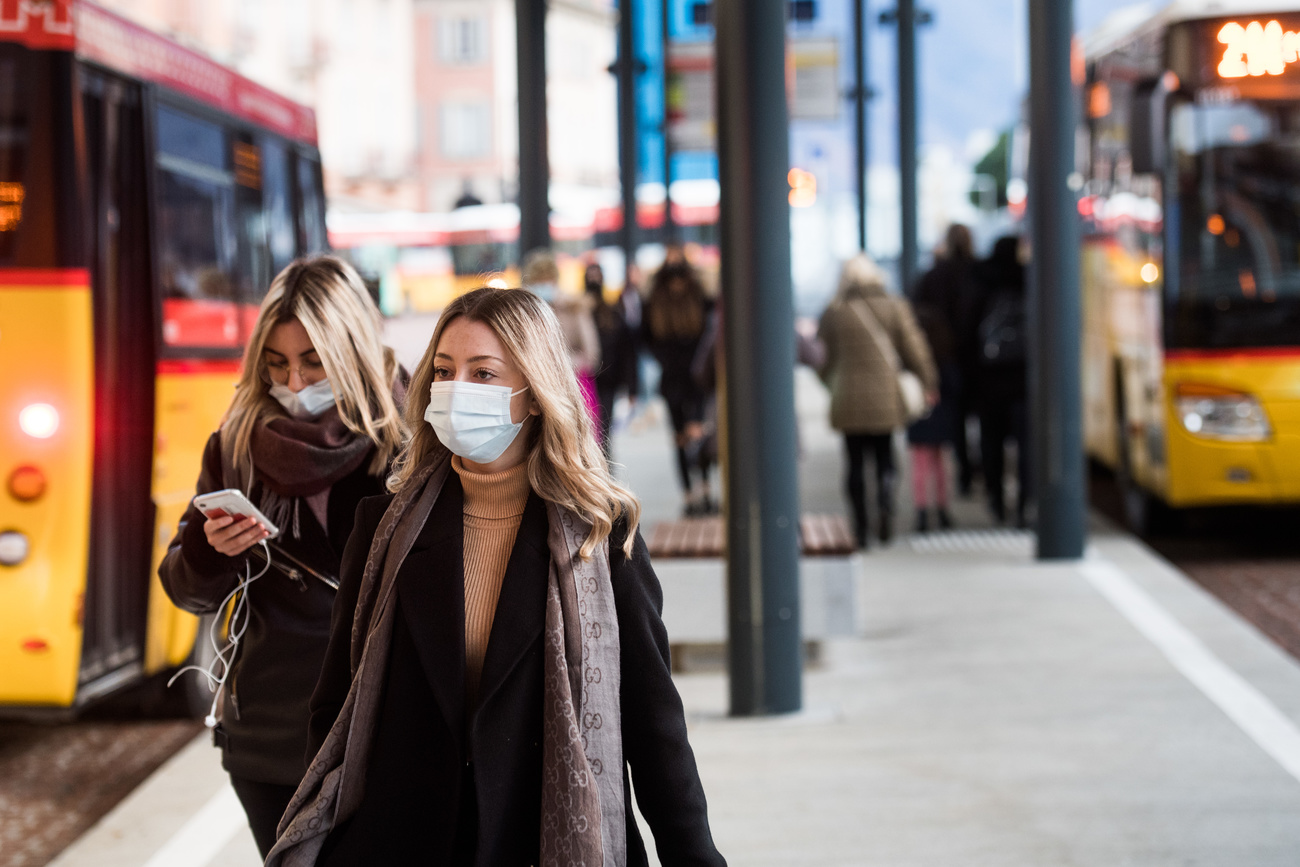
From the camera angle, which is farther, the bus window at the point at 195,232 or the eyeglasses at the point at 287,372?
the bus window at the point at 195,232

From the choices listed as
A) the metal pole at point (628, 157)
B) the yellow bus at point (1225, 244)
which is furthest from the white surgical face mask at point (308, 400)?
the metal pole at point (628, 157)

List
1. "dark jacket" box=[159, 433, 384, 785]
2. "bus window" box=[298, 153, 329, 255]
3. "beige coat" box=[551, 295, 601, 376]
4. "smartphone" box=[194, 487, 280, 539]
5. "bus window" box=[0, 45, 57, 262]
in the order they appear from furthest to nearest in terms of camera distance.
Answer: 1. "beige coat" box=[551, 295, 601, 376]
2. "bus window" box=[298, 153, 329, 255]
3. "bus window" box=[0, 45, 57, 262]
4. "dark jacket" box=[159, 433, 384, 785]
5. "smartphone" box=[194, 487, 280, 539]

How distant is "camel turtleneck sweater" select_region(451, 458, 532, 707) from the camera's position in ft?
8.66

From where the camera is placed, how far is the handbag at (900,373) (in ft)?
34.1

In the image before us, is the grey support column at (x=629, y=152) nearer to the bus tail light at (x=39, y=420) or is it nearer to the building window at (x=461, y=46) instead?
the bus tail light at (x=39, y=420)

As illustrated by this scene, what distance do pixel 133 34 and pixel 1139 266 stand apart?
22.9 feet

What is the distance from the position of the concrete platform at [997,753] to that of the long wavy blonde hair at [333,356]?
2.05 meters

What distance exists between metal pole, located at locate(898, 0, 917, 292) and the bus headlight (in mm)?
15113

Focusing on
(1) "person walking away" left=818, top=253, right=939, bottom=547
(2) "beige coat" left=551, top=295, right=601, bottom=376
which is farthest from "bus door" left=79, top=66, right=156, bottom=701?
(1) "person walking away" left=818, top=253, right=939, bottom=547

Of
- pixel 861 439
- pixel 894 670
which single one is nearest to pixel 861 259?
pixel 861 439

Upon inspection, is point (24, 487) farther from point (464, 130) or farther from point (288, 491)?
point (464, 130)

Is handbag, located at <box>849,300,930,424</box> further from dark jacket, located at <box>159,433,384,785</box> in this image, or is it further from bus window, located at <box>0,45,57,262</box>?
dark jacket, located at <box>159,433,384,785</box>

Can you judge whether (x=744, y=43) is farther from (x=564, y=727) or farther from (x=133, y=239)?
(x=564, y=727)

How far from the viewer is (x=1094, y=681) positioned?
7188mm
